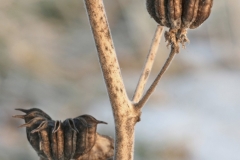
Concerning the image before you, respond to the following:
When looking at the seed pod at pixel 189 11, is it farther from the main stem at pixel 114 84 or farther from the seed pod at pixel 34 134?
the seed pod at pixel 34 134

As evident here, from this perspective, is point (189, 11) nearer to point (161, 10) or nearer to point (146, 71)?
point (161, 10)

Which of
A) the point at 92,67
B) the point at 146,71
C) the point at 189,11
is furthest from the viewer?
the point at 92,67

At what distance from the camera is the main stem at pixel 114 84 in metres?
0.42

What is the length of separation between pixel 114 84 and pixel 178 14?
0.10 metres

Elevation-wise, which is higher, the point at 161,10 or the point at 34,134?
the point at 161,10

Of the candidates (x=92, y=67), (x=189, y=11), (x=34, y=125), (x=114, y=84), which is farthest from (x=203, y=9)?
(x=92, y=67)

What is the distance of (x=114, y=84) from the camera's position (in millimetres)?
444

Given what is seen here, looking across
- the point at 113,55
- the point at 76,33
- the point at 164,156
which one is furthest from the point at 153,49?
the point at 76,33

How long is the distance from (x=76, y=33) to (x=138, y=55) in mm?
299

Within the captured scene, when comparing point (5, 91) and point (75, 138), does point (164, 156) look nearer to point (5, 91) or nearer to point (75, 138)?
point (5, 91)

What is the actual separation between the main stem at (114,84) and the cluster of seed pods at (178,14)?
54 mm

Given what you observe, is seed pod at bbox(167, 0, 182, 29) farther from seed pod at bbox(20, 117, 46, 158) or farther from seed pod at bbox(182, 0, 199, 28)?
seed pod at bbox(20, 117, 46, 158)

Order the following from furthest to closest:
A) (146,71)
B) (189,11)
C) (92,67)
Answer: (92,67)
(146,71)
(189,11)

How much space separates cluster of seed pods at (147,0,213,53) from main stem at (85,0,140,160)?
54 millimetres
